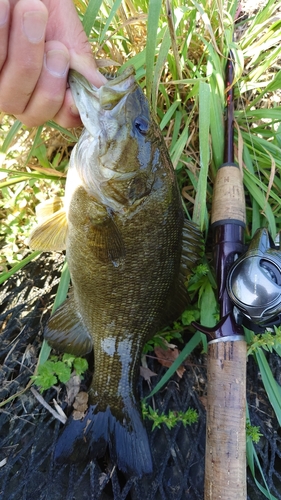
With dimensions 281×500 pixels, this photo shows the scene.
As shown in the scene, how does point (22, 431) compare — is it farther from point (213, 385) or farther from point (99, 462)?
point (213, 385)

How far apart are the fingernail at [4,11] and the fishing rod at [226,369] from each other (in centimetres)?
123

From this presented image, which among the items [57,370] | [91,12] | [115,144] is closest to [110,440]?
[57,370]

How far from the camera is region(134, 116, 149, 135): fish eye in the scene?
1497 millimetres

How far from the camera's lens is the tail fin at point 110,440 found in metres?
1.81

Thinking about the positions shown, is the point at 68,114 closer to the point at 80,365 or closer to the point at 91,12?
the point at 91,12

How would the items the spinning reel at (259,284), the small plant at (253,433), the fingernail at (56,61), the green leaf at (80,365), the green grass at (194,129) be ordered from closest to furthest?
the fingernail at (56,61) → the spinning reel at (259,284) → the small plant at (253,433) → the green grass at (194,129) → the green leaf at (80,365)

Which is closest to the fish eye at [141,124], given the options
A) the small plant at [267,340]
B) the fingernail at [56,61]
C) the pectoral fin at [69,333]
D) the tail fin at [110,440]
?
the fingernail at [56,61]

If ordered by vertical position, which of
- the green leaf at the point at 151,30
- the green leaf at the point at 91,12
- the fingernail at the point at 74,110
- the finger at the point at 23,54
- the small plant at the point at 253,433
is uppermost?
the green leaf at the point at 91,12

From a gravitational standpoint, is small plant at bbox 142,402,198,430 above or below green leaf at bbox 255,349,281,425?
below

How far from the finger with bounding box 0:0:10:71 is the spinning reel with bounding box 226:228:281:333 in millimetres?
1257

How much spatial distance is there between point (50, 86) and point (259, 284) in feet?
3.87

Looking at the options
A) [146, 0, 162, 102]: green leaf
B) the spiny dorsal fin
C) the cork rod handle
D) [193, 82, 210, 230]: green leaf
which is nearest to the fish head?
[146, 0, 162, 102]: green leaf

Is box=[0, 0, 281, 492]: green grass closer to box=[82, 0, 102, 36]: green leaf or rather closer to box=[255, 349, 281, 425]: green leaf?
box=[255, 349, 281, 425]: green leaf

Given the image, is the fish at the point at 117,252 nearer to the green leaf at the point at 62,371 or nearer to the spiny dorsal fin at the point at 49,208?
the spiny dorsal fin at the point at 49,208
